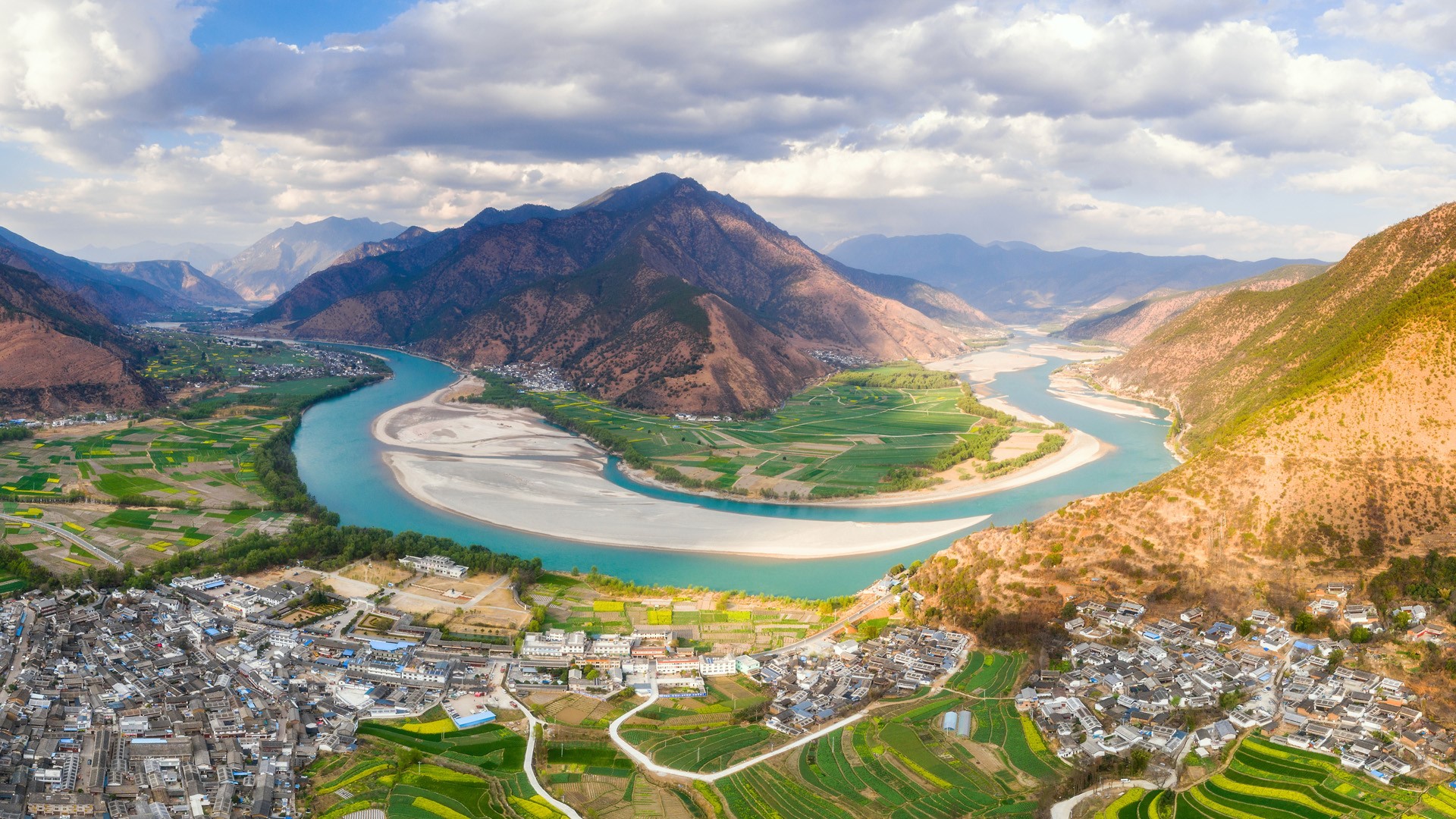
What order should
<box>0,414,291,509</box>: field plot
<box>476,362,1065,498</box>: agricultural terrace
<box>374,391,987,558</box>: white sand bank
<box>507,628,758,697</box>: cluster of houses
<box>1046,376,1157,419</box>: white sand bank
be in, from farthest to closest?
<box>1046,376,1157,419</box>: white sand bank → <box>476,362,1065,498</box>: agricultural terrace → <box>0,414,291,509</box>: field plot → <box>374,391,987,558</box>: white sand bank → <box>507,628,758,697</box>: cluster of houses

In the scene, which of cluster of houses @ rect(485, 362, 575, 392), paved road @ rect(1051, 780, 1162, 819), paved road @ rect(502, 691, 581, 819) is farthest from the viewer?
cluster of houses @ rect(485, 362, 575, 392)

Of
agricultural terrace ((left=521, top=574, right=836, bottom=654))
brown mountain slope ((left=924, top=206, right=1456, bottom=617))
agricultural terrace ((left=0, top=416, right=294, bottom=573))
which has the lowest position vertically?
agricultural terrace ((left=521, top=574, right=836, bottom=654))

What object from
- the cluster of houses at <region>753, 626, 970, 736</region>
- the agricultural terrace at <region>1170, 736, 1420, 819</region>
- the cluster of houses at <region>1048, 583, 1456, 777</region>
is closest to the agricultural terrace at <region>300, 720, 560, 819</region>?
the cluster of houses at <region>753, 626, 970, 736</region>

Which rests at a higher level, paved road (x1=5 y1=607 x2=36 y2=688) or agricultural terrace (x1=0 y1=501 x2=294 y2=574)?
agricultural terrace (x1=0 y1=501 x2=294 y2=574)

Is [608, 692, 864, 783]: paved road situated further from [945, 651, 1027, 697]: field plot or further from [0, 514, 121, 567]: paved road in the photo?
[0, 514, 121, 567]: paved road

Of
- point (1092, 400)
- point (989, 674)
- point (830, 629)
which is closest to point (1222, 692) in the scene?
point (989, 674)

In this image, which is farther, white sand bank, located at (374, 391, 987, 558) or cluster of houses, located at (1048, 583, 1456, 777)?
white sand bank, located at (374, 391, 987, 558)

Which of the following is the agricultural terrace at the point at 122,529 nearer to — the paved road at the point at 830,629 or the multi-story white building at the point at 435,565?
the multi-story white building at the point at 435,565
